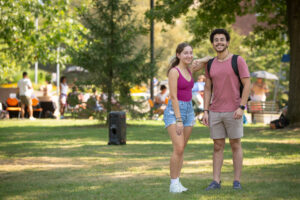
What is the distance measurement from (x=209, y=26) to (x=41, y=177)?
14413 mm

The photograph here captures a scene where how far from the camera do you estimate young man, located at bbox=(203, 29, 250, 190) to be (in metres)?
7.15

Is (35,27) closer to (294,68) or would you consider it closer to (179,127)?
(294,68)

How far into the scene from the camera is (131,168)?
393 inches

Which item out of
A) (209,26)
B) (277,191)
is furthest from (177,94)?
(209,26)

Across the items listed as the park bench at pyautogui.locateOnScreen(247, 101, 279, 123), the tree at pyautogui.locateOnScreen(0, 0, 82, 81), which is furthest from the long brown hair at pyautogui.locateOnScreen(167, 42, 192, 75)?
the park bench at pyautogui.locateOnScreen(247, 101, 279, 123)

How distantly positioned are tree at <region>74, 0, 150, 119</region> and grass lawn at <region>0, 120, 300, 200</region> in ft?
14.3

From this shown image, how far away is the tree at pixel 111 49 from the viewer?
20.9 m

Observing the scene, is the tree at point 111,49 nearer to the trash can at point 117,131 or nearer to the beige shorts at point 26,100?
the trash can at point 117,131

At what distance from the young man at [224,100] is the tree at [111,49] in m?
13.6

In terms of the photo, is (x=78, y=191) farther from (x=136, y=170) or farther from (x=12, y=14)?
(x=12, y=14)

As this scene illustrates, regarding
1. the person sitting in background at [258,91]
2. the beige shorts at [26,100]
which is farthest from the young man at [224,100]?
the beige shorts at [26,100]

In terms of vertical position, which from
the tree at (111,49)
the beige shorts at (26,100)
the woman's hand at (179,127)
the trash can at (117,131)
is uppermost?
the tree at (111,49)

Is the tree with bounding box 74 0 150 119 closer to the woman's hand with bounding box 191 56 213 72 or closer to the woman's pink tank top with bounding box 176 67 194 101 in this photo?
the woman's hand with bounding box 191 56 213 72

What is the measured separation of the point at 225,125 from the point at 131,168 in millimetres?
3080
